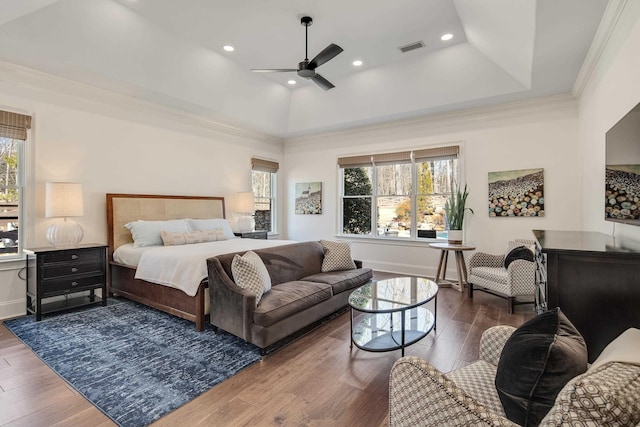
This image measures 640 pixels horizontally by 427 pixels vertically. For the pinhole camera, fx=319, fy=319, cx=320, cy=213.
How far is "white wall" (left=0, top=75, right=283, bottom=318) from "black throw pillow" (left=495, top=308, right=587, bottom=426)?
16.2 ft

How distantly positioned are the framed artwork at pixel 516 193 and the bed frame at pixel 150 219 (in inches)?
173

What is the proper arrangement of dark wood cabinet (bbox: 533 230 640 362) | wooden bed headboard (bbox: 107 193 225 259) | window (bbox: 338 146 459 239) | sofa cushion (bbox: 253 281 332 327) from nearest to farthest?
dark wood cabinet (bbox: 533 230 640 362) < sofa cushion (bbox: 253 281 332 327) < wooden bed headboard (bbox: 107 193 225 259) < window (bbox: 338 146 459 239)

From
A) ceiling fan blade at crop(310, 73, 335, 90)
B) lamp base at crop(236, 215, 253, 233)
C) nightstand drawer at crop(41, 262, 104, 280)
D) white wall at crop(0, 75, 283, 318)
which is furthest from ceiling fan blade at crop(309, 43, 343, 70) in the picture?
nightstand drawer at crop(41, 262, 104, 280)

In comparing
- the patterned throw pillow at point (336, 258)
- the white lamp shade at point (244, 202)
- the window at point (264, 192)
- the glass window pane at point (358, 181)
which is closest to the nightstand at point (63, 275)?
the white lamp shade at point (244, 202)

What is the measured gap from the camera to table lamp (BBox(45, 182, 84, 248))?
3686 millimetres

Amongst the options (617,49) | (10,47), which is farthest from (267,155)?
(617,49)

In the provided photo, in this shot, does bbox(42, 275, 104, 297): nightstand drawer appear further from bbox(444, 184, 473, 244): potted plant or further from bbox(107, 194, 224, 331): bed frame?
bbox(444, 184, 473, 244): potted plant

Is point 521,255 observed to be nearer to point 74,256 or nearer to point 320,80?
point 320,80

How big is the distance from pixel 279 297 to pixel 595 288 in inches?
90.7

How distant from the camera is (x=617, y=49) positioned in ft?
9.13

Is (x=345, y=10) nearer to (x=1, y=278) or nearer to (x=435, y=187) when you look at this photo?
(x=435, y=187)

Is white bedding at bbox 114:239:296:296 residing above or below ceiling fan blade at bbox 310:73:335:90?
below

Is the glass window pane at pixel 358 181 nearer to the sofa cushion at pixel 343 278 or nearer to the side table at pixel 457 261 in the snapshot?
the side table at pixel 457 261

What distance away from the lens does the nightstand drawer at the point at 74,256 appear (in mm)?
3535
